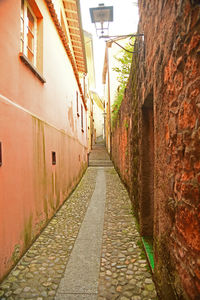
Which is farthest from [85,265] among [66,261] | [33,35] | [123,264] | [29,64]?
[33,35]

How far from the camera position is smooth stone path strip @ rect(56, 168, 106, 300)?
7.18 ft

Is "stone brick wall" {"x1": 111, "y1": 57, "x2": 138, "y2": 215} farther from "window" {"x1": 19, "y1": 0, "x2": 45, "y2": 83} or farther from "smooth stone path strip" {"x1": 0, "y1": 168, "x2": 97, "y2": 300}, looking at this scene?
"window" {"x1": 19, "y1": 0, "x2": 45, "y2": 83}

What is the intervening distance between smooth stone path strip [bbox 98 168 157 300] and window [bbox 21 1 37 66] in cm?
334

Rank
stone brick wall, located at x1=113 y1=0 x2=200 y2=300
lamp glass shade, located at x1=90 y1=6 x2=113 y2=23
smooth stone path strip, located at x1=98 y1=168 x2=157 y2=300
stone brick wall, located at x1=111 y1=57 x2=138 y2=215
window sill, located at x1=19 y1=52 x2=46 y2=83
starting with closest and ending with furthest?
stone brick wall, located at x1=113 y1=0 x2=200 y2=300
smooth stone path strip, located at x1=98 y1=168 x2=157 y2=300
window sill, located at x1=19 y1=52 x2=46 y2=83
lamp glass shade, located at x1=90 y1=6 x2=113 y2=23
stone brick wall, located at x1=111 y1=57 x2=138 y2=215

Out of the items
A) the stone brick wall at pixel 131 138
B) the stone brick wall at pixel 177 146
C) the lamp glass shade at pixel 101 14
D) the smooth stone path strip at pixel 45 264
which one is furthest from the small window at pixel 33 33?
the smooth stone path strip at pixel 45 264

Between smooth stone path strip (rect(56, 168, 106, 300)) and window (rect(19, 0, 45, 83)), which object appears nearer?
smooth stone path strip (rect(56, 168, 106, 300))

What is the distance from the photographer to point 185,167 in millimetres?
1445

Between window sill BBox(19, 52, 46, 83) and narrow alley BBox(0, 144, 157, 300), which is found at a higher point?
window sill BBox(19, 52, 46, 83)

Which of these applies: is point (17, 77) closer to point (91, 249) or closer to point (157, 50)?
point (157, 50)

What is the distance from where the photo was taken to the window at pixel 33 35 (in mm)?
3472

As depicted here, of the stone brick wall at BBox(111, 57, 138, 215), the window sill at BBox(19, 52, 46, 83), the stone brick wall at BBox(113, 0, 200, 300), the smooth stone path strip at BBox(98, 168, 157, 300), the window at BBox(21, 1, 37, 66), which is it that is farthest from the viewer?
the stone brick wall at BBox(111, 57, 138, 215)

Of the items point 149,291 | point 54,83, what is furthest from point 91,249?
point 54,83

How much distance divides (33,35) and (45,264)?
384 cm

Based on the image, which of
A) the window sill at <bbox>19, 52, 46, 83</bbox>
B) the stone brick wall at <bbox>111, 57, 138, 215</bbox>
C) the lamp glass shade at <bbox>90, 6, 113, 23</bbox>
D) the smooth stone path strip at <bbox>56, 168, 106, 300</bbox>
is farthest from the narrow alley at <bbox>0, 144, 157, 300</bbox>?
the lamp glass shade at <bbox>90, 6, 113, 23</bbox>
